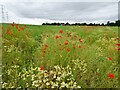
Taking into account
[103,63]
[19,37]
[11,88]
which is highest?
[19,37]

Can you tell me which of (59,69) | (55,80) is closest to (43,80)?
(55,80)

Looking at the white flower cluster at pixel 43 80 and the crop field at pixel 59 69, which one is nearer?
the white flower cluster at pixel 43 80

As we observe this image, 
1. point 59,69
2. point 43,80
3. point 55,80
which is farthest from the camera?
point 59,69

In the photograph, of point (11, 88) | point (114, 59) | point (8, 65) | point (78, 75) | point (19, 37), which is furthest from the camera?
point (19, 37)

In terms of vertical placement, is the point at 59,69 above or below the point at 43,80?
above

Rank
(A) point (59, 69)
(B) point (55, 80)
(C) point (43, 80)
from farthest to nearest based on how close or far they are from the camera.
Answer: (A) point (59, 69) → (B) point (55, 80) → (C) point (43, 80)

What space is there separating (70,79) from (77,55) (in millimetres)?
1304

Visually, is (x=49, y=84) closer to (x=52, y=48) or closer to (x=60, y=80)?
(x=60, y=80)

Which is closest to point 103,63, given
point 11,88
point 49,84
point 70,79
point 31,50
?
point 70,79

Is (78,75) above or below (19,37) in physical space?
below

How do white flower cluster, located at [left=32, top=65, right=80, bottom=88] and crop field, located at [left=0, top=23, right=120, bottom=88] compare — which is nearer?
white flower cluster, located at [left=32, top=65, right=80, bottom=88]

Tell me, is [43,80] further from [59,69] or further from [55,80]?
[59,69]

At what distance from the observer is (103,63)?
186 inches

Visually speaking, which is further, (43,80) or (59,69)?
(59,69)
